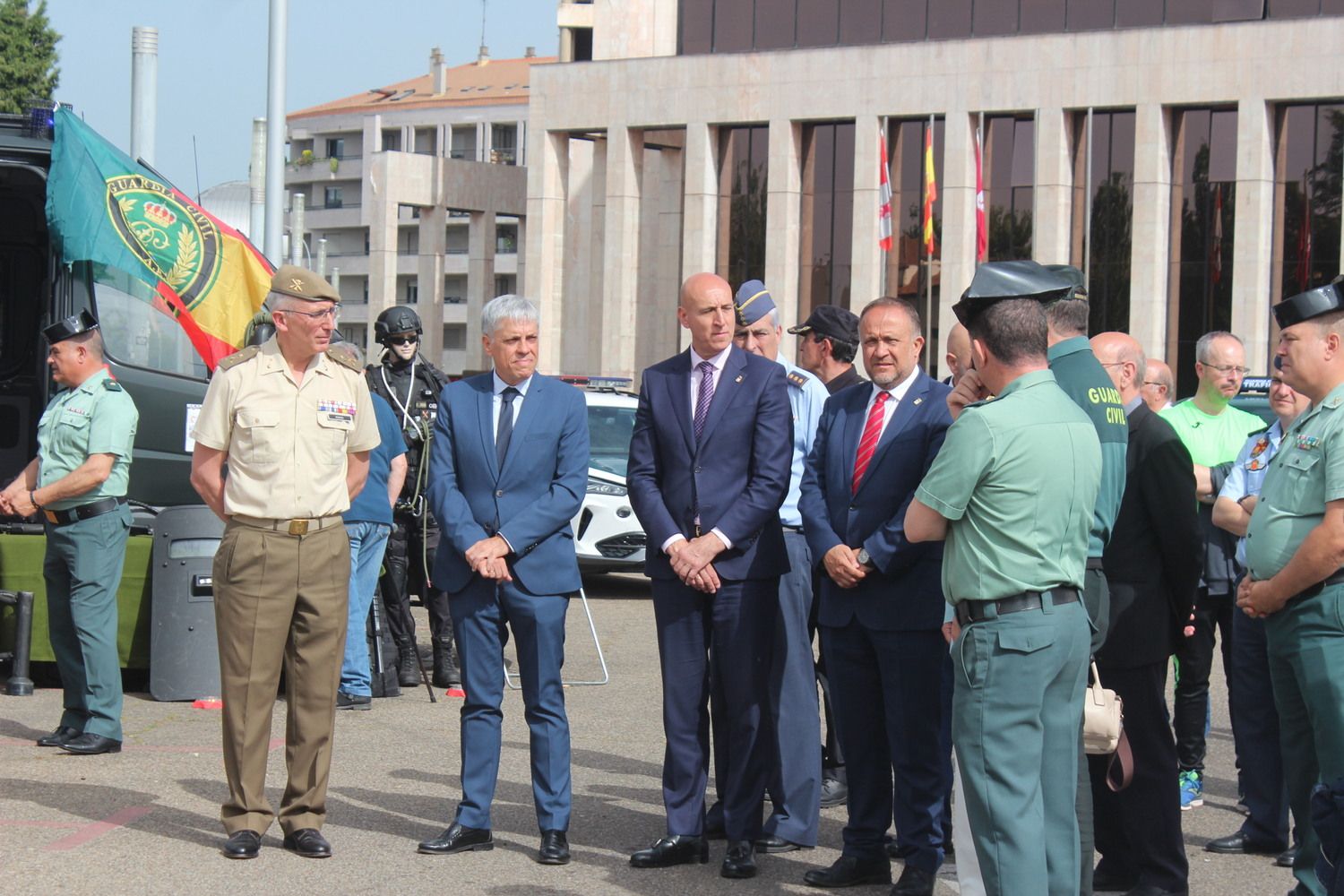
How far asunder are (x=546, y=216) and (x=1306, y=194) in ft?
73.7

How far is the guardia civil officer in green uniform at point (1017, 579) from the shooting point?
16.4 ft

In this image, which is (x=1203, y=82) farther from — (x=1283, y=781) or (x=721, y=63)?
(x=1283, y=781)

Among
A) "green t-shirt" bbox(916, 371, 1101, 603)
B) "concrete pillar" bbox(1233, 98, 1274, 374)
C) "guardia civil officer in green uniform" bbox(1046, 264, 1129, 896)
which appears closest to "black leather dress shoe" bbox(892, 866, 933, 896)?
"guardia civil officer in green uniform" bbox(1046, 264, 1129, 896)

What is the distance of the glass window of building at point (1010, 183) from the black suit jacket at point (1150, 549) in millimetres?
44477

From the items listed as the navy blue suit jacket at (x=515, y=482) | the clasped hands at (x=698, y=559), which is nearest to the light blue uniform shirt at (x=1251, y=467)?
the clasped hands at (x=698, y=559)

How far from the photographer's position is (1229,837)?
7191 millimetres

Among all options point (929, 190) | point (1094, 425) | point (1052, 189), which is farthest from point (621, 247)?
point (1094, 425)

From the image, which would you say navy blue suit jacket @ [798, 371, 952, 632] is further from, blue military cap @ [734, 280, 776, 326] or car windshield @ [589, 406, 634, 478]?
car windshield @ [589, 406, 634, 478]

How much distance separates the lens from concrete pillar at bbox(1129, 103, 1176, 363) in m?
44.6

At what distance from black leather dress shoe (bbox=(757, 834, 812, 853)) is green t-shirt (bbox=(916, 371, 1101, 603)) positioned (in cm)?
215

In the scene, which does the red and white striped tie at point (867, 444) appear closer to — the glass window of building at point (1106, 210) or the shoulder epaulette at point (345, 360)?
the shoulder epaulette at point (345, 360)

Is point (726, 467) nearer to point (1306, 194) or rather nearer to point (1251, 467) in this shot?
point (1251, 467)

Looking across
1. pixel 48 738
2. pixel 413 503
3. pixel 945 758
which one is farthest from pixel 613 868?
pixel 413 503

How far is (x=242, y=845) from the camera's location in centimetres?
664
